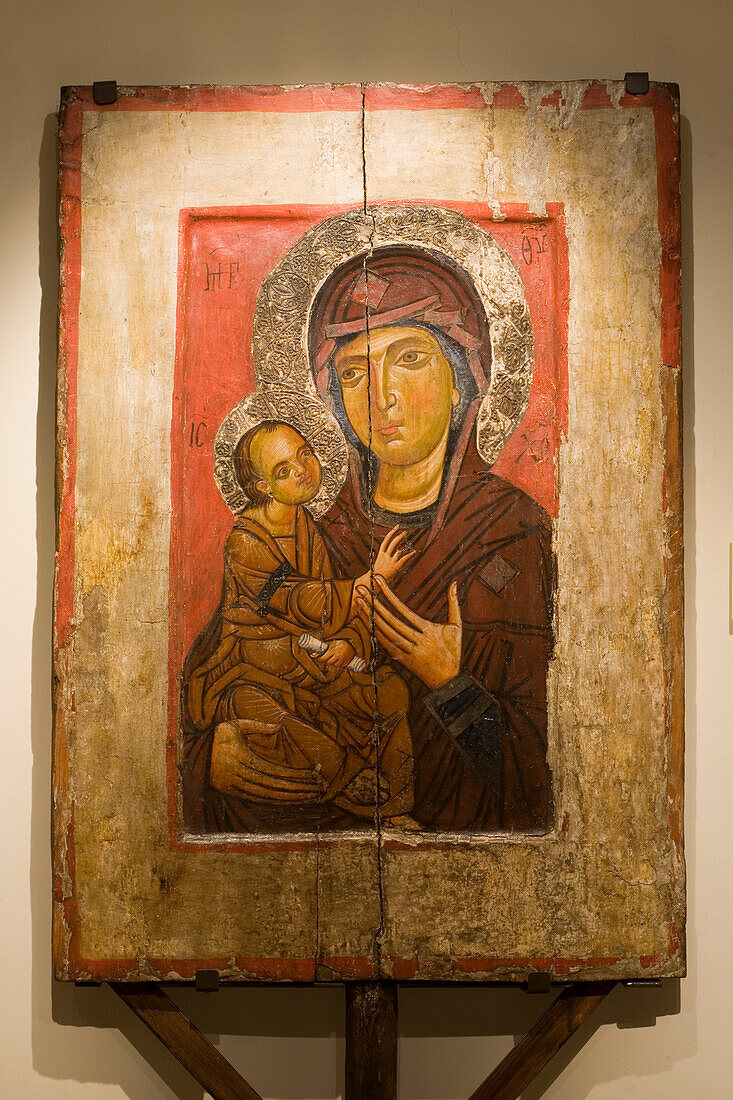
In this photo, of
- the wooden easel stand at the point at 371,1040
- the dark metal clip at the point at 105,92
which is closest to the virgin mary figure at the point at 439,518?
the wooden easel stand at the point at 371,1040

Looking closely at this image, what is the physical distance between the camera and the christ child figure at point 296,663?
206 centimetres

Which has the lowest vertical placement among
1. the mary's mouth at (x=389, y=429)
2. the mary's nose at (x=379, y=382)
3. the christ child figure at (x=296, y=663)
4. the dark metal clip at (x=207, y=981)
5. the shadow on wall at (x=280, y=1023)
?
the shadow on wall at (x=280, y=1023)

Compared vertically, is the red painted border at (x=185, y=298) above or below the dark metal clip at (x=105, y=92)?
below

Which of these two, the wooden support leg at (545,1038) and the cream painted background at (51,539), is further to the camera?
the cream painted background at (51,539)

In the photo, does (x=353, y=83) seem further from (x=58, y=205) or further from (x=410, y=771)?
(x=410, y=771)

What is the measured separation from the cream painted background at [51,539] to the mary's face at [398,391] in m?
0.63

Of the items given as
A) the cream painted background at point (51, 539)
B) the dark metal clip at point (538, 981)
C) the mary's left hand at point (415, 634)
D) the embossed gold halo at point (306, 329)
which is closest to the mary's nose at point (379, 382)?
the embossed gold halo at point (306, 329)

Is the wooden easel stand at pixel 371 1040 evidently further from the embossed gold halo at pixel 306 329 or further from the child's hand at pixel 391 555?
the embossed gold halo at pixel 306 329

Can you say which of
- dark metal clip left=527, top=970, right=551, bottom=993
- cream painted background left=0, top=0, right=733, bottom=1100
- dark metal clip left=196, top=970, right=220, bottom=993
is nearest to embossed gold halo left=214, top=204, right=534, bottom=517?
cream painted background left=0, top=0, right=733, bottom=1100

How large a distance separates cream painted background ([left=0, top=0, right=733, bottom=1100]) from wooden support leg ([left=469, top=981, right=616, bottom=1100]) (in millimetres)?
127

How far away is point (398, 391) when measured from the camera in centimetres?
210

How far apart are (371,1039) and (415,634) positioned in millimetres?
916

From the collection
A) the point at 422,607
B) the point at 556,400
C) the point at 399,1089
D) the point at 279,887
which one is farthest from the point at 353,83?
the point at 399,1089

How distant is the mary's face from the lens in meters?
2.10
